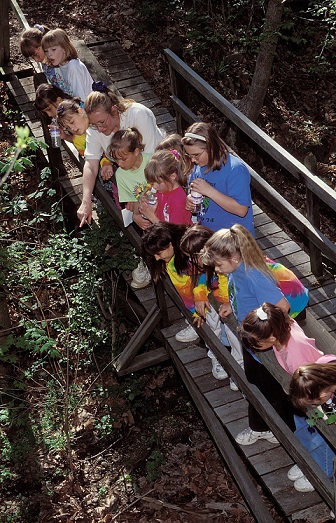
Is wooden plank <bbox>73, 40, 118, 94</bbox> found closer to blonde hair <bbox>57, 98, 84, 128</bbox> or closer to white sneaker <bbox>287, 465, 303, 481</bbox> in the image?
blonde hair <bbox>57, 98, 84, 128</bbox>

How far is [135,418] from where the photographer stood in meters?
8.33

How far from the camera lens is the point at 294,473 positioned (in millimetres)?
5570

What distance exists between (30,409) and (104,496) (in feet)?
4.31

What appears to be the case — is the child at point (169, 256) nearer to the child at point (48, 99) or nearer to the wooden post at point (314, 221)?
the wooden post at point (314, 221)

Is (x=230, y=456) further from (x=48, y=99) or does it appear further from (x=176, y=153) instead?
(x=48, y=99)

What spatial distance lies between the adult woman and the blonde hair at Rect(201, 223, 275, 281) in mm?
2077

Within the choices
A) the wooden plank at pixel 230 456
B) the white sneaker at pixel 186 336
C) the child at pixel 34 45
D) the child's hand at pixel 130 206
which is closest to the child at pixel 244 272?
the wooden plank at pixel 230 456

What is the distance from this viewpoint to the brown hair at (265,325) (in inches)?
189

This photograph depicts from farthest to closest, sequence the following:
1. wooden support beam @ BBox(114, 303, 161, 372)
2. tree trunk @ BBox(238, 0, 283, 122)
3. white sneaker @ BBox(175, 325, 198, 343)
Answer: tree trunk @ BBox(238, 0, 283, 122) → wooden support beam @ BBox(114, 303, 161, 372) → white sneaker @ BBox(175, 325, 198, 343)

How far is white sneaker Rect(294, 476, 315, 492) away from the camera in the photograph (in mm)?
5473

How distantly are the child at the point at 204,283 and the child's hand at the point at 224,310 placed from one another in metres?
0.13

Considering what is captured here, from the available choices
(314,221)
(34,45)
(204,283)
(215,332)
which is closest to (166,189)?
(204,283)

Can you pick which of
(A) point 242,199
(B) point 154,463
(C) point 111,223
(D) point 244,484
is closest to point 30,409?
(B) point 154,463

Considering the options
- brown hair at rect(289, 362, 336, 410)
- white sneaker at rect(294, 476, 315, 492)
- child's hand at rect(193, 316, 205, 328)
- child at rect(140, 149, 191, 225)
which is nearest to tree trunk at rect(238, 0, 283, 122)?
child at rect(140, 149, 191, 225)
